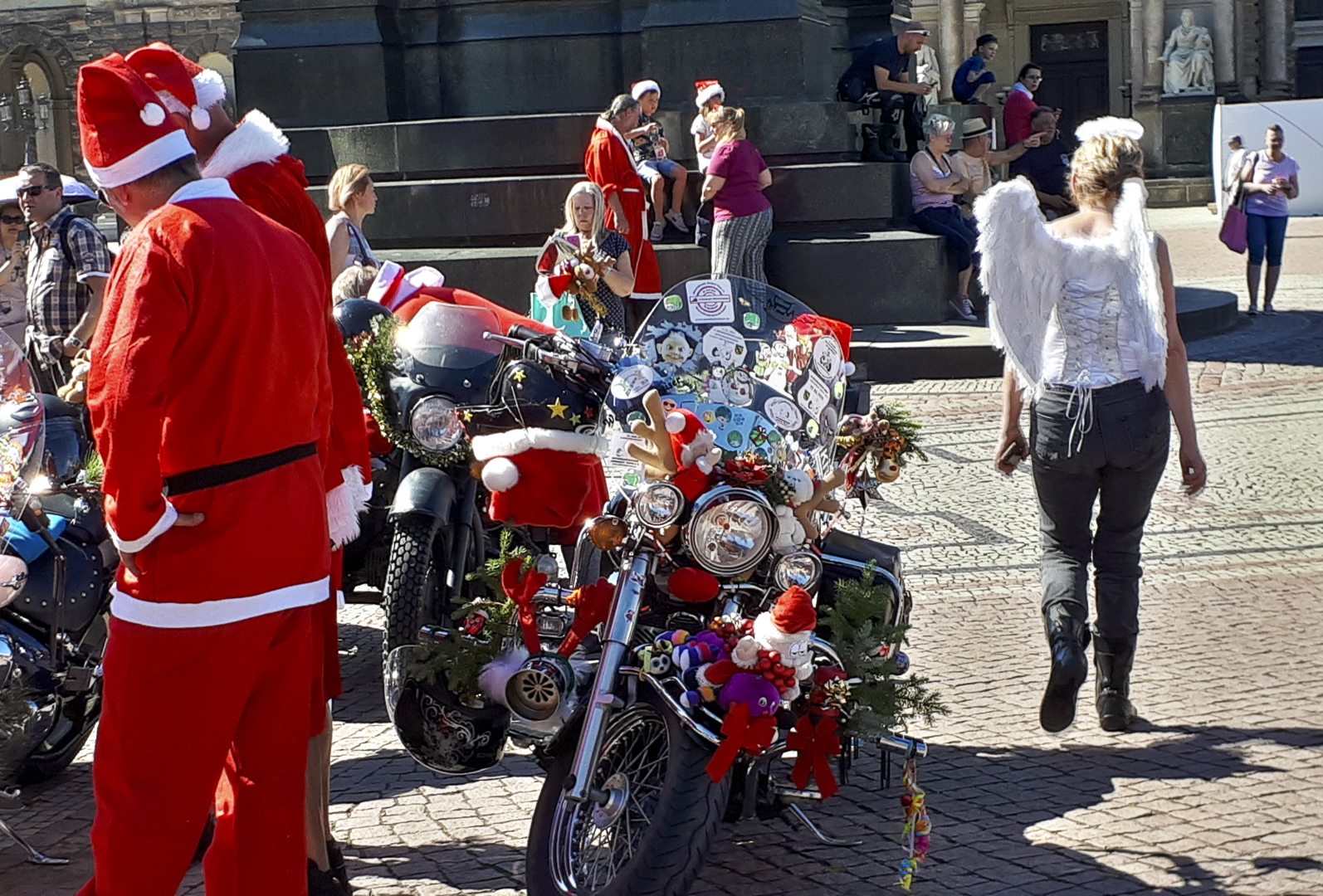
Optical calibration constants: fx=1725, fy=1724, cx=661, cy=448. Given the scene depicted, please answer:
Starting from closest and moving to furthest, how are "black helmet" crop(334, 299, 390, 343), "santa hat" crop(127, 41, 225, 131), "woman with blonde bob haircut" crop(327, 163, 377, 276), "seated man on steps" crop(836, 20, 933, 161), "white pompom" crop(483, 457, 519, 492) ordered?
1. "santa hat" crop(127, 41, 225, 131)
2. "white pompom" crop(483, 457, 519, 492)
3. "black helmet" crop(334, 299, 390, 343)
4. "woman with blonde bob haircut" crop(327, 163, 377, 276)
5. "seated man on steps" crop(836, 20, 933, 161)

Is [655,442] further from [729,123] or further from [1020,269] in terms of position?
[729,123]

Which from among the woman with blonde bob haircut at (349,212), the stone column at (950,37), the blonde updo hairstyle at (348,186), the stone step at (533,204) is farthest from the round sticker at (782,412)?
the stone column at (950,37)

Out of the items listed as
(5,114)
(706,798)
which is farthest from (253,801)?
(5,114)

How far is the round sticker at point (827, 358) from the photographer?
4.64 m

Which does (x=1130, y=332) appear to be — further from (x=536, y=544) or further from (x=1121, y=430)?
(x=536, y=544)

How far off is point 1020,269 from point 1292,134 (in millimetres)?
27537

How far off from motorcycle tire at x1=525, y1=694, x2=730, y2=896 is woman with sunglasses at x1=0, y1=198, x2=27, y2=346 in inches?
257

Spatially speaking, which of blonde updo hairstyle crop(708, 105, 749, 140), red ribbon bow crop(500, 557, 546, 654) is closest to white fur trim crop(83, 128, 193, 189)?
red ribbon bow crop(500, 557, 546, 654)

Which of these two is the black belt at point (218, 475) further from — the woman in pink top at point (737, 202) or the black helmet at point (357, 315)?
the woman in pink top at point (737, 202)

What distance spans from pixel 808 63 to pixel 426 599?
921 centimetres

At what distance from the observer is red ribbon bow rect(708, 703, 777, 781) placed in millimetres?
3873

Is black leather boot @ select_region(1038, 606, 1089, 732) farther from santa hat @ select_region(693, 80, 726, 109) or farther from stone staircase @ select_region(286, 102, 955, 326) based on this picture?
santa hat @ select_region(693, 80, 726, 109)

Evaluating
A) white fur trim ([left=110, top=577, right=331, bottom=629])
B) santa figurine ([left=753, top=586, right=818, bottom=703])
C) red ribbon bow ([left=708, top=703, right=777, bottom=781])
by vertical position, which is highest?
white fur trim ([left=110, top=577, right=331, bottom=629])

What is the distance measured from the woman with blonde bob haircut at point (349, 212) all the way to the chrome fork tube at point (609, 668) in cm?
443
